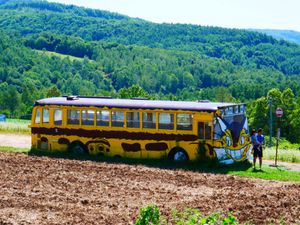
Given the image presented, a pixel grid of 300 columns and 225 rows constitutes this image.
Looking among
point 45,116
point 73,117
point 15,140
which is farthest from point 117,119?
point 15,140

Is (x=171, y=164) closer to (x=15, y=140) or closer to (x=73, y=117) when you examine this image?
(x=73, y=117)

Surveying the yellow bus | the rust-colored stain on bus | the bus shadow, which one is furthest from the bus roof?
the bus shadow

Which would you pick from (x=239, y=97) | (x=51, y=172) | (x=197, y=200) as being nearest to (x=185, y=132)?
(x=51, y=172)

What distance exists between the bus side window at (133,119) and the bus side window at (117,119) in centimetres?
31

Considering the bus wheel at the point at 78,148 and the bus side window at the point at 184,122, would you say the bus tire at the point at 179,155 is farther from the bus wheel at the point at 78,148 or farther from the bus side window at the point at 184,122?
the bus wheel at the point at 78,148

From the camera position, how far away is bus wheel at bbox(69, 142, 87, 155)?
2822cm

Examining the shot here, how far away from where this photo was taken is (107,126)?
27.6 m

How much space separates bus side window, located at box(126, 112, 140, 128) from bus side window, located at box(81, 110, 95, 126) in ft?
5.89

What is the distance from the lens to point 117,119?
90.0 feet

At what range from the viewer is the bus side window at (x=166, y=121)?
1031 inches

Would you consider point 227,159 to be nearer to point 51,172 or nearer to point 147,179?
point 147,179

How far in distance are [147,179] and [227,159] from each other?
474 centimetres

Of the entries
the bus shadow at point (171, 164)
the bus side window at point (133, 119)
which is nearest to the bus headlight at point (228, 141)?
the bus shadow at point (171, 164)

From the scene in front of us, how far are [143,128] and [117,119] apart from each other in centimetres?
135
